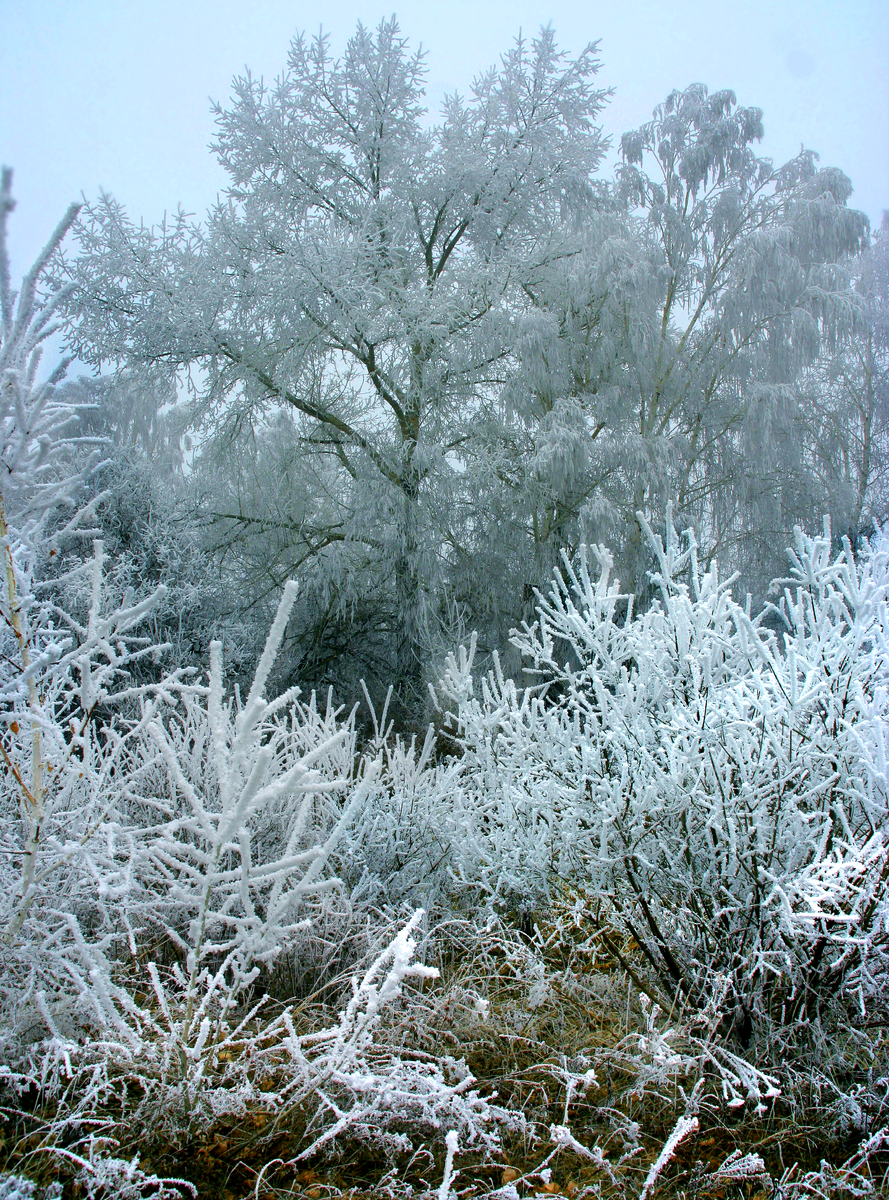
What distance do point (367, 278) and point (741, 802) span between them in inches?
384

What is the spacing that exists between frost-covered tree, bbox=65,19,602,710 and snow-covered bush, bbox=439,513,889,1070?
7678 millimetres

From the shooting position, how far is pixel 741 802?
236 cm

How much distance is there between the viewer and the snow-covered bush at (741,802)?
223cm

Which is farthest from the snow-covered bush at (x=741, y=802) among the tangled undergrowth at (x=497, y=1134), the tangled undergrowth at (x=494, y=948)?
the tangled undergrowth at (x=497, y=1134)

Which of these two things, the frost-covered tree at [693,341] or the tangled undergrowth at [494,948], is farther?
the frost-covered tree at [693,341]

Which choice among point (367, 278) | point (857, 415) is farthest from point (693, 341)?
point (367, 278)

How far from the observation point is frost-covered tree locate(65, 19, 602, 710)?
34.8ft

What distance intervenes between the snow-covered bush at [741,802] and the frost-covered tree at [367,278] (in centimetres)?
768

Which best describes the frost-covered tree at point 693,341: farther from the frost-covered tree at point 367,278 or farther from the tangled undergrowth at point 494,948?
the tangled undergrowth at point 494,948

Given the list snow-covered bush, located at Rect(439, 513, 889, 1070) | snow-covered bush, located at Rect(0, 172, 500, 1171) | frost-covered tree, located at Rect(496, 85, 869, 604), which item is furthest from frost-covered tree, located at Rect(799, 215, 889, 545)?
snow-covered bush, located at Rect(0, 172, 500, 1171)

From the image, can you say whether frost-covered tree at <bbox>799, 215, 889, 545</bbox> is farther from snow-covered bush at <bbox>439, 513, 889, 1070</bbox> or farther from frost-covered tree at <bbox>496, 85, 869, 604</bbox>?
snow-covered bush at <bbox>439, 513, 889, 1070</bbox>

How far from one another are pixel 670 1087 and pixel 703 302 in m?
12.8

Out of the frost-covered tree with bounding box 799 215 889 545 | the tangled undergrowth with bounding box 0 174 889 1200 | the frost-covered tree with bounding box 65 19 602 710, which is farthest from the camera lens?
the frost-covered tree with bounding box 799 215 889 545

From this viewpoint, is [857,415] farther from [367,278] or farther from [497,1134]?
[497,1134]
